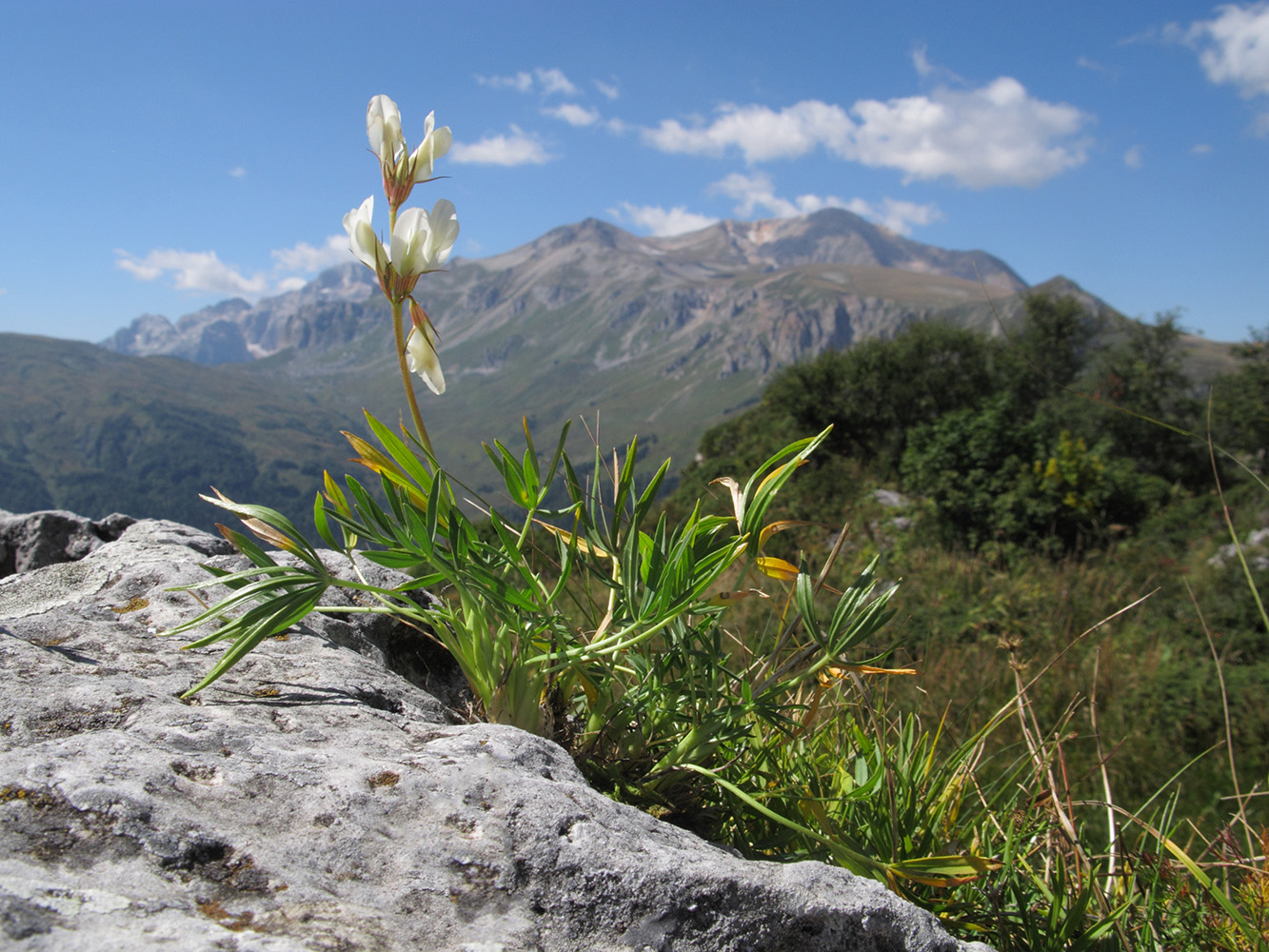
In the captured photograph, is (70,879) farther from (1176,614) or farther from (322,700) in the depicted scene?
(1176,614)

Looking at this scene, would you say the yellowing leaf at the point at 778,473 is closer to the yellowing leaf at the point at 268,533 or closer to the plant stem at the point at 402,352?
the plant stem at the point at 402,352

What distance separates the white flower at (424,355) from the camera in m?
1.77

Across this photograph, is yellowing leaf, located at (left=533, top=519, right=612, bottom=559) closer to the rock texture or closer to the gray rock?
the rock texture

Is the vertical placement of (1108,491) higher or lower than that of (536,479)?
lower

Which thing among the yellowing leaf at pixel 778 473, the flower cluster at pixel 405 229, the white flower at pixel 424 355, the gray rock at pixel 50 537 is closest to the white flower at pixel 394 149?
the flower cluster at pixel 405 229

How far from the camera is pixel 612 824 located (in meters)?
1.22

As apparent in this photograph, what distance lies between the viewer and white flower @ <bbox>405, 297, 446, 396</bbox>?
1771 millimetres

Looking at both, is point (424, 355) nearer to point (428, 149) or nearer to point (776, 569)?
point (428, 149)

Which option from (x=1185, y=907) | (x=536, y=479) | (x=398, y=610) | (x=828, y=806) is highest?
(x=536, y=479)

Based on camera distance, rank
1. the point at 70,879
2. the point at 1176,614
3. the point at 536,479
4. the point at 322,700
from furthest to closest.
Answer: the point at 1176,614 < the point at 536,479 < the point at 322,700 < the point at 70,879

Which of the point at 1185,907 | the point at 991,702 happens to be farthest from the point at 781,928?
the point at 991,702

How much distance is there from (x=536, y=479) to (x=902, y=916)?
1.17 metres

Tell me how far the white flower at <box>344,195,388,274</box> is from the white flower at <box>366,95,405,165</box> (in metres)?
0.11

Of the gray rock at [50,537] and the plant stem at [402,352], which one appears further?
Result: the gray rock at [50,537]
